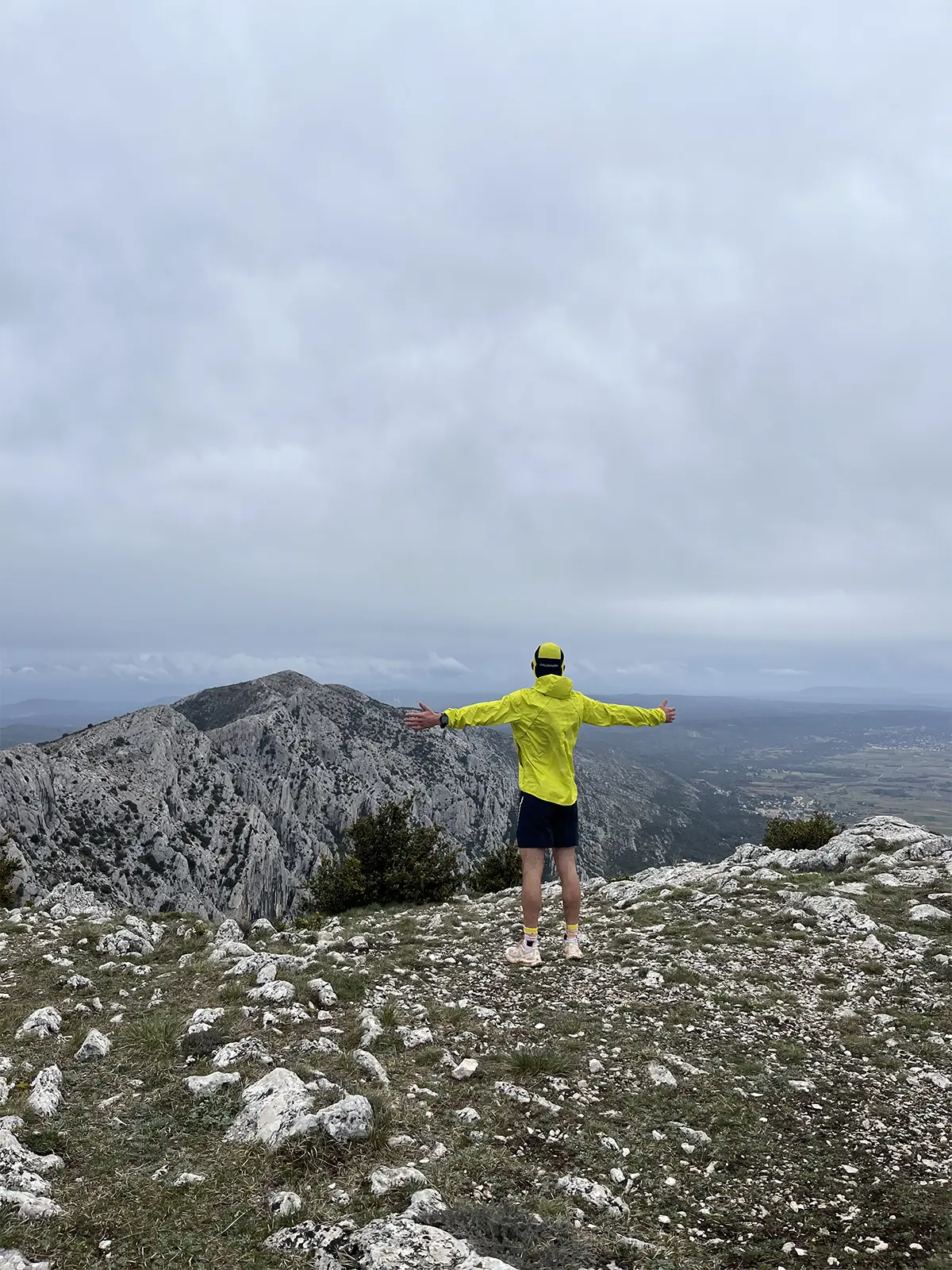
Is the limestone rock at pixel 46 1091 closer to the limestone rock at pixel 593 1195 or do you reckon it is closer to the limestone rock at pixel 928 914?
the limestone rock at pixel 593 1195

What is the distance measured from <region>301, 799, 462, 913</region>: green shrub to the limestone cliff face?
1394 centimetres

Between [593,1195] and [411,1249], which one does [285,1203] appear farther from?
[593,1195]

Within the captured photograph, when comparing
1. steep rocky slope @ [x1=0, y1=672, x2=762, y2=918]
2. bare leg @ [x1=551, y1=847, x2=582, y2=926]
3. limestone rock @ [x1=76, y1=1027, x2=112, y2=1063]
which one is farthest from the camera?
steep rocky slope @ [x1=0, y1=672, x2=762, y2=918]

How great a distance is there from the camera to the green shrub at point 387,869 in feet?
91.2

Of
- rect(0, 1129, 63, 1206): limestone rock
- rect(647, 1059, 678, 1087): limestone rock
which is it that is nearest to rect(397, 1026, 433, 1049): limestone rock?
rect(647, 1059, 678, 1087): limestone rock

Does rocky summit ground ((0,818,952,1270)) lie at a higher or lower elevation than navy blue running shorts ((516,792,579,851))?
lower

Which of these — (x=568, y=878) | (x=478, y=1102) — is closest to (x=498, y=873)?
(x=568, y=878)

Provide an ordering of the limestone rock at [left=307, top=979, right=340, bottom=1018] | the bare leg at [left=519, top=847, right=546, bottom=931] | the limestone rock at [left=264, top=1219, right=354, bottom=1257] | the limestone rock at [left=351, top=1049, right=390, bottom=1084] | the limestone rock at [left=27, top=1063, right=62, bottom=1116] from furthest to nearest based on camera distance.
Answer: the bare leg at [left=519, top=847, right=546, bottom=931] < the limestone rock at [left=307, top=979, right=340, bottom=1018] < the limestone rock at [left=351, top=1049, right=390, bottom=1084] < the limestone rock at [left=27, top=1063, right=62, bottom=1116] < the limestone rock at [left=264, top=1219, right=354, bottom=1257]

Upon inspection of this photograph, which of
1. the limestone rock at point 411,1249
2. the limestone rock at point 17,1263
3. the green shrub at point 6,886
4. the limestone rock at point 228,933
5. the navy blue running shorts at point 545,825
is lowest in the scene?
the green shrub at point 6,886

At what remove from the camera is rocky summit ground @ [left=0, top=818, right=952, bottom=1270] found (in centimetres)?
407

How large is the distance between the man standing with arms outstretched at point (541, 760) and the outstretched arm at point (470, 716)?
12 millimetres

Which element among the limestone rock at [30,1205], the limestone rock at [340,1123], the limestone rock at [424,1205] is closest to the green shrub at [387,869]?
the limestone rock at [340,1123]

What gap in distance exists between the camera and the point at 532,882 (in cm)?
953

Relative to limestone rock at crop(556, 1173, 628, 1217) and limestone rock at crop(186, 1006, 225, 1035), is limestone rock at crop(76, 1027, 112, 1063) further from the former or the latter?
limestone rock at crop(556, 1173, 628, 1217)
